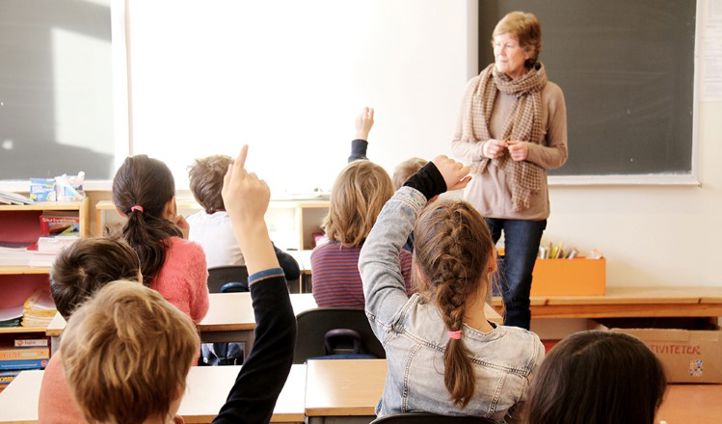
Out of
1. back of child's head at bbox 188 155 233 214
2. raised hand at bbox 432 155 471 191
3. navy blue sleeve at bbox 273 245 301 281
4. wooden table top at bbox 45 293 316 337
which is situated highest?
raised hand at bbox 432 155 471 191

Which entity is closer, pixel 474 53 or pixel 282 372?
pixel 282 372

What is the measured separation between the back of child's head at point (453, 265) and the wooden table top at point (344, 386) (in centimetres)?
37

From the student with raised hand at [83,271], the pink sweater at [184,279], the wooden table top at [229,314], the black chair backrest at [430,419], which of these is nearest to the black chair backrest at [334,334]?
the wooden table top at [229,314]

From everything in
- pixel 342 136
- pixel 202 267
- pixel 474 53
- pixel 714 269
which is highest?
pixel 474 53

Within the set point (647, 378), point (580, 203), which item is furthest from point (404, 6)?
point (647, 378)

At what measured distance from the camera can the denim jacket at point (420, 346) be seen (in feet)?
5.68

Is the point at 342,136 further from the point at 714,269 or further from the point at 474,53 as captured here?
the point at 714,269

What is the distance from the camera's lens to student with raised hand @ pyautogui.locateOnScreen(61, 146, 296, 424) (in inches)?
42.3

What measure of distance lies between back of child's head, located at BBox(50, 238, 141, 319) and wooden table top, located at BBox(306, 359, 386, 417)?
56 centimetres

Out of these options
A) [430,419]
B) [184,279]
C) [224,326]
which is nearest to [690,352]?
[224,326]

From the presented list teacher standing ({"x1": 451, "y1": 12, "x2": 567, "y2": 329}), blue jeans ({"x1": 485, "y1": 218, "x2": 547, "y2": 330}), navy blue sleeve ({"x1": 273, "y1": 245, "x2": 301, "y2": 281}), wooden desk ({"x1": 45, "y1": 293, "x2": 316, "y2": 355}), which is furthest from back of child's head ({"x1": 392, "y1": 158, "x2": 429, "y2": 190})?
wooden desk ({"x1": 45, "y1": 293, "x2": 316, "y2": 355})

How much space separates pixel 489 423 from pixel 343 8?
3.64 m

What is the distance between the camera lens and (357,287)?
279 centimetres

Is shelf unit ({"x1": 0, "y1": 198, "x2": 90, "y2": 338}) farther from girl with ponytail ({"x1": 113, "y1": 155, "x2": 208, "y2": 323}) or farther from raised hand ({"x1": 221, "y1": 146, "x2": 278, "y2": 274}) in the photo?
raised hand ({"x1": 221, "y1": 146, "x2": 278, "y2": 274})
